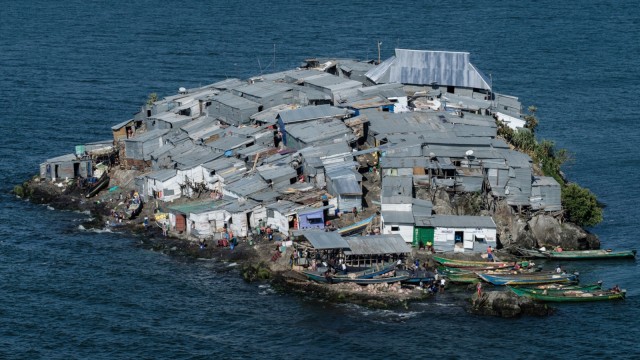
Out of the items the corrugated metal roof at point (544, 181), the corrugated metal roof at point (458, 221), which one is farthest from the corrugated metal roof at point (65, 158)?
the corrugated metal roof at point (544, 181)

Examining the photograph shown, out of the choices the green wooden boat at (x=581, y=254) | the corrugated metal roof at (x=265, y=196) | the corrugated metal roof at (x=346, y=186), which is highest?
the corrugated metal roof at (x=346, y=186)

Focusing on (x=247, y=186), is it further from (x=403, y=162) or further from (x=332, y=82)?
(x=332, y=82)

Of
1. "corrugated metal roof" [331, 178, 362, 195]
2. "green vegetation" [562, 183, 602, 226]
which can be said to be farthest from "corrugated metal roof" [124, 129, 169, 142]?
"green vegetation" [562, 183, 602, 226]

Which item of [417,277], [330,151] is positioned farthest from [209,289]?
[330,151]

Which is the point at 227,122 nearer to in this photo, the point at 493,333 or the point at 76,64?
the point at 493,333

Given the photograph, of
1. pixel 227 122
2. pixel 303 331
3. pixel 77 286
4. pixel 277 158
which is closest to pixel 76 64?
pixel 227 122

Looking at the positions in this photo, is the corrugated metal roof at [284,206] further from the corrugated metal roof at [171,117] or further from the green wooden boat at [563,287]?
the corrugated metal roof at [171,117]

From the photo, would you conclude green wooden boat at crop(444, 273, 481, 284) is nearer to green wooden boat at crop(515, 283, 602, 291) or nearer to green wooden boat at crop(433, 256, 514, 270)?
green wooden boat at crop(433, 256, 514, 270)
